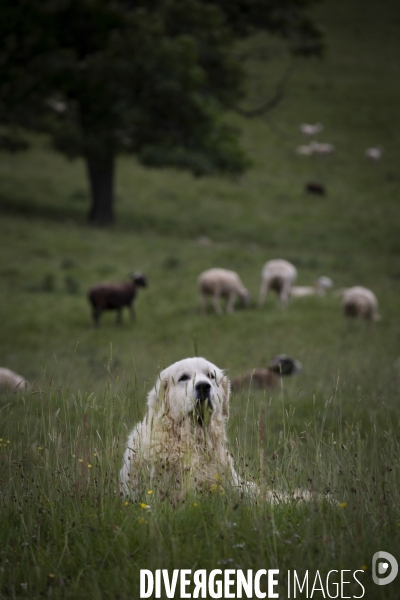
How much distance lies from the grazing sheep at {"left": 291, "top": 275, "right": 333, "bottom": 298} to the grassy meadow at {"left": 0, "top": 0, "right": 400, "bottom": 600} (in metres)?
0.61

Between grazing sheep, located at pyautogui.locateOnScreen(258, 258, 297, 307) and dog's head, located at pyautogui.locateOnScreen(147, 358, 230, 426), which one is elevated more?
grazing sheep, located at pyautogui.locateOnScreen(258, 258, 297, 307)

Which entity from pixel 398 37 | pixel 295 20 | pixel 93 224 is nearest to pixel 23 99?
pixel 93 224

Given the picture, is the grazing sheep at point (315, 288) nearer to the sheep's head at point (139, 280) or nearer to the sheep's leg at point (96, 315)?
the sheep's head at point (139, 280)

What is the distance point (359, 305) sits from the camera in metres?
14.7

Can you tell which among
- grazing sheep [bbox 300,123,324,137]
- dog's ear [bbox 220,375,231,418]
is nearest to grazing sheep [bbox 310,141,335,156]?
grazing sheep [bbox 300,123,324,137]

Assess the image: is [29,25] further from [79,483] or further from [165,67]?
[79,483]

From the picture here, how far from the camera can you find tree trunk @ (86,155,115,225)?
2434 centimetres

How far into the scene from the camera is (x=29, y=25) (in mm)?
21625

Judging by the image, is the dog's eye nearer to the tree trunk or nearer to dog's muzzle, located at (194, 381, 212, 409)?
dog's muzzle, located at (194, 381, 212, 409)

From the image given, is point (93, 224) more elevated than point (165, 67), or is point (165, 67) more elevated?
point (165, 67)

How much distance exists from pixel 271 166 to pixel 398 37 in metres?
30.8

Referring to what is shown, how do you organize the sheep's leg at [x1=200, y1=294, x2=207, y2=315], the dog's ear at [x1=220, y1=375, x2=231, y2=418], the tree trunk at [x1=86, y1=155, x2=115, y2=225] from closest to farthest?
the dog's ear at [x1=220, y1=375, x2=231, y2=418] < the sheep's leg at [x1=200, y1=294, x2=207, y2=315] < the tree trunk at [x1=86, y1=155, x2=115, y2=225]

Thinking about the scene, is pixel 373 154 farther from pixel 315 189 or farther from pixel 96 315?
pixel 96 315

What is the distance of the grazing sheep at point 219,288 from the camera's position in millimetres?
15539
